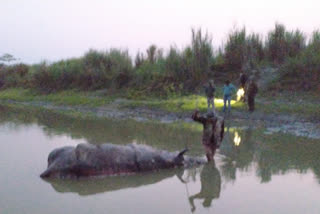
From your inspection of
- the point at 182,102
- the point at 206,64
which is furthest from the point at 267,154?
the point at 206,64

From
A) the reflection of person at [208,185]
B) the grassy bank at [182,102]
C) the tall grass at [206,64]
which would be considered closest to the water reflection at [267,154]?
the reflection of person at [208,185]

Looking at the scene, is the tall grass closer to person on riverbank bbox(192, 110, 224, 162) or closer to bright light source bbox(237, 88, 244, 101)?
bright light source bbox(237, 88, 244, 101)

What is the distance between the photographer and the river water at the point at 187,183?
255 inches

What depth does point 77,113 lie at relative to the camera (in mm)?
19906

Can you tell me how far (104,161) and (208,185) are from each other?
2.06m

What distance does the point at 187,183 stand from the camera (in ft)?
25.4

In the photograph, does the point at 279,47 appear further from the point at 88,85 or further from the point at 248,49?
the point at 88,85

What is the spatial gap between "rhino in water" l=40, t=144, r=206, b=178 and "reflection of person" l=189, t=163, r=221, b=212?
2.15 feet

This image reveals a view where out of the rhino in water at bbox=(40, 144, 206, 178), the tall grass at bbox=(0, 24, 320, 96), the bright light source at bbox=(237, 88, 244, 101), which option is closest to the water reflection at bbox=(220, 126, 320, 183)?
the rhino in water at bbox=(40, 144, 206, 178)

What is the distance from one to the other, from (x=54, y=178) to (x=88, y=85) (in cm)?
1910

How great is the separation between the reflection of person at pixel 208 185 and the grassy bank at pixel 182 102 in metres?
3.00

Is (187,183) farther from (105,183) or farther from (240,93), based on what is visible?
(240,93)

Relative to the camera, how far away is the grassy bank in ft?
51.5

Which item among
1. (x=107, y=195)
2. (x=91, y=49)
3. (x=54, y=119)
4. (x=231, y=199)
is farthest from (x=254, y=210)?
(x=91, y=49)
